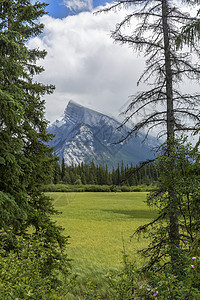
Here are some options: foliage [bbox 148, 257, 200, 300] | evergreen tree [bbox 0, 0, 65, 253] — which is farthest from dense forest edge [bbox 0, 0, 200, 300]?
foliage [bbox 148, 257, 200, 300]

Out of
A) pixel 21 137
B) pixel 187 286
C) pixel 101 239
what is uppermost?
pixel 21 137

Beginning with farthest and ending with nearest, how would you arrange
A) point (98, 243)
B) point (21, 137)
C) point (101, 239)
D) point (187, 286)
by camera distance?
point (101, 239), point (98, 243), point (21, 137), point (187, 286)

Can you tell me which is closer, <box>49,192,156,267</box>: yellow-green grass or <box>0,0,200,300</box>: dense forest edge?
<box>0,0,200,300</box>: dense forest edge

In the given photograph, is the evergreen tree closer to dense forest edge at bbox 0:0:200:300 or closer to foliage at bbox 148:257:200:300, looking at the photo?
dense forest edge at bbox 0:0:200:300

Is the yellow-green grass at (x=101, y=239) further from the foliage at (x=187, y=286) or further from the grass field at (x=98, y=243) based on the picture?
the foliage at (x=187, y=286)

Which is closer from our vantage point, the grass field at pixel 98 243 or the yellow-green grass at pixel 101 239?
the grass field at pixel 98 243

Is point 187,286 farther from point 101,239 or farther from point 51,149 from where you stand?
point 101,239

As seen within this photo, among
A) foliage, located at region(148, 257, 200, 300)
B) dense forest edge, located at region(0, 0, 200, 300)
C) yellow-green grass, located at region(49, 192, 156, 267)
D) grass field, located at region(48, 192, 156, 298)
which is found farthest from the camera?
yellow-green grass, located at region(49, 192, 156, 267)

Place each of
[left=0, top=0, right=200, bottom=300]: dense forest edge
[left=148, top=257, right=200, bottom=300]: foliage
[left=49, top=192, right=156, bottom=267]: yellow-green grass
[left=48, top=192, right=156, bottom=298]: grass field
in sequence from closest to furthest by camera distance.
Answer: [left=148, top=257, right=200, bottom=300]: foliage < [left=0, top=0, right=200, bottom=300]: dense forest edge < [left=48, top=192, right=156, bottom=298]: grass field < [left=49, top=192, right=156, bottom=267]: yellow-green grass

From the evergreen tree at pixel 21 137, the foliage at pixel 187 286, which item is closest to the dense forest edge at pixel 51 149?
the evergreen tree at pixel 21 137

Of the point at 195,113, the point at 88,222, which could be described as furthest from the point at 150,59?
the point at 88,222

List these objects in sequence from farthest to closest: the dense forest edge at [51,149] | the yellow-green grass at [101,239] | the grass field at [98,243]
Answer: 1. the yellow-green grass at [101,239]
2. the grass field at [98,243]
3. the dense forest edge at [51,149]

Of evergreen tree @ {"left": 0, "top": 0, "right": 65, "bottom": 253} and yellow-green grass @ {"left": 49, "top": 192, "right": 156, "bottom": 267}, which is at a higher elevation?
evergreen tree @ {"left": 0, "top": 0, "right": 65, "bottom": 253}

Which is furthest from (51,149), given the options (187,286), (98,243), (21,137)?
(98,243)
